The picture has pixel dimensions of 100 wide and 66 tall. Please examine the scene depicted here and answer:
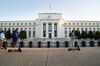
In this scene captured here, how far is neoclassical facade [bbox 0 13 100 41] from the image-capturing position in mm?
113375

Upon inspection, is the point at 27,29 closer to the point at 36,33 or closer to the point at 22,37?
the point at 36,33

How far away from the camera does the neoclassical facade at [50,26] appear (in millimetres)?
113375

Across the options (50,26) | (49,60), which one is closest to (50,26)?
(50,26)

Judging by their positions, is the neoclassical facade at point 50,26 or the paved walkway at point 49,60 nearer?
the paved walkway at point 49,60

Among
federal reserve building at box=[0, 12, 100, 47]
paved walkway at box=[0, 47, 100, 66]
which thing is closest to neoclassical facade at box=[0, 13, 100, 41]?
federal reserve building at box=[0, 12, 100, 47]

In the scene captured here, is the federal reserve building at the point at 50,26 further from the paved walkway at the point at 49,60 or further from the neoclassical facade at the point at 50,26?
the paved walkway at the point at 49,60

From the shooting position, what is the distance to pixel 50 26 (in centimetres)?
11556

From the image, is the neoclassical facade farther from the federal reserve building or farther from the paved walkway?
the paved walkway

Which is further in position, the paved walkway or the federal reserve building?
the federal reserve building

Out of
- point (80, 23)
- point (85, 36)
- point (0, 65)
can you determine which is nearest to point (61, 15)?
point (80, 23)

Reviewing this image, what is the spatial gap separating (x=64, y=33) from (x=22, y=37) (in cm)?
2493

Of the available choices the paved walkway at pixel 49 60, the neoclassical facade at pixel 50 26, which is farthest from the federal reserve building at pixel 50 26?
the paved walkway at pixel 49 60

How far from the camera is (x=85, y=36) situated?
10194 cm

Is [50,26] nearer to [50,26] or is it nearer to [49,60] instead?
[50,26]
